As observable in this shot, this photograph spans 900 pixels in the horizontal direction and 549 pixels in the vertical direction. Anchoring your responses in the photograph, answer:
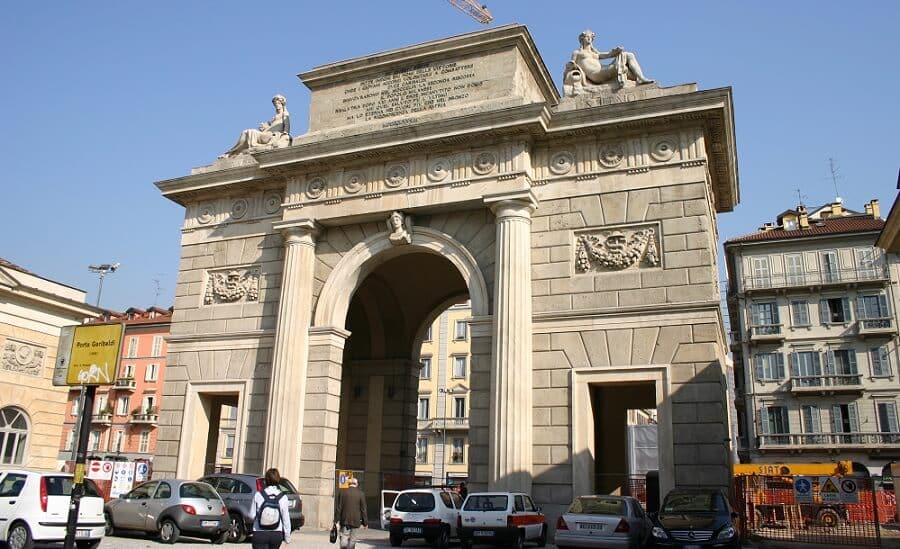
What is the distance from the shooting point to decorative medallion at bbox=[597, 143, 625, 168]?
20.0m

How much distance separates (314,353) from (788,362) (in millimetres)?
35964

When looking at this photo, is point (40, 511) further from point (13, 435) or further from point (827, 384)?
point (827, 384)

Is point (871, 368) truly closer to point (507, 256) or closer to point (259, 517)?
point (507, 256)

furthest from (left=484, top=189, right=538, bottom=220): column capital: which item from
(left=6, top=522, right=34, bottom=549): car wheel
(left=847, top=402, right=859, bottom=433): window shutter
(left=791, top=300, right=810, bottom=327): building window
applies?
(left=791, top=300, right=810, bottom=327): building window

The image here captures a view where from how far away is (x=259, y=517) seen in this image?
9.68 m

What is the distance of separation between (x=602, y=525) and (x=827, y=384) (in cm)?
3698

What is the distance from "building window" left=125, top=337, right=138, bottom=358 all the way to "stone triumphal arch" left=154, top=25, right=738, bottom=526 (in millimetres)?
35030

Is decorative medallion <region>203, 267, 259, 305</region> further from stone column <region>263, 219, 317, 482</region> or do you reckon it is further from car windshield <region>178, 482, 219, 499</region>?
car windshield <region>178, 482, 219, 499</region>

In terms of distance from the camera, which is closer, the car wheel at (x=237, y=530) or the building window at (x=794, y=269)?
the car wheel at (x=237, y=530)

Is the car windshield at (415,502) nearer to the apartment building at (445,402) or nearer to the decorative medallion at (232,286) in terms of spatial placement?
the decorative medallion at (232,286)

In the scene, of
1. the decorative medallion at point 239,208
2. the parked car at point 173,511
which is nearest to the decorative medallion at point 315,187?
the decorative medallion at point 239,208

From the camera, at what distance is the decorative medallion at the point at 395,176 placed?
21.9 metres

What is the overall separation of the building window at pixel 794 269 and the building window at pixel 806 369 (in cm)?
481

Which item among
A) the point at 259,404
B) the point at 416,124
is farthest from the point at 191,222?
the point at 416,124
